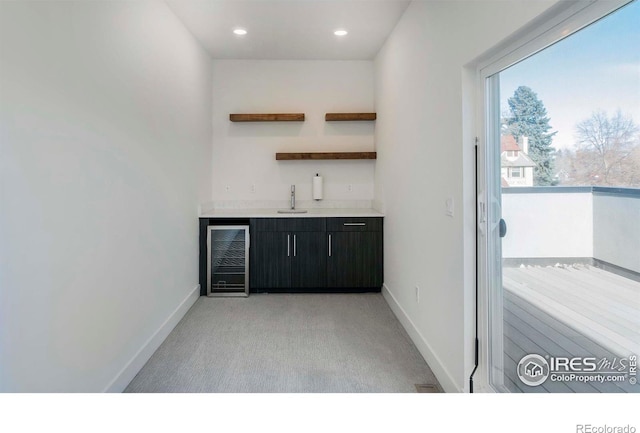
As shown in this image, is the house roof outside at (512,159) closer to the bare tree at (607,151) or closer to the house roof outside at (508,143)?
the house roof outside at (508,143)

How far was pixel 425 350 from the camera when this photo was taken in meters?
2.37

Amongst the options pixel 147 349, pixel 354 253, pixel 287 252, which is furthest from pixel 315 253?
pixel 147 349

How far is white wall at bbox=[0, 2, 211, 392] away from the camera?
1273 millimetres

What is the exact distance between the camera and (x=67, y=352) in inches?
60.8

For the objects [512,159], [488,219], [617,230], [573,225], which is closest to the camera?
[617,230]

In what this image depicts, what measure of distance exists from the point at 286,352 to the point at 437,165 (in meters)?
1.72

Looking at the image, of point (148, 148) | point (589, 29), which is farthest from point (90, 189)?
point (589, 29)

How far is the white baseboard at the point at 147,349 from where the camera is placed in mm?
1978

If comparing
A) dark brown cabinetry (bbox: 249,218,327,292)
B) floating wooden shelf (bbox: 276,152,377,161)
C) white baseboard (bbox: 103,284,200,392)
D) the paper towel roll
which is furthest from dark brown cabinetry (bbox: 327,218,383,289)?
white baseboard (bbox: 103,284,200,392)

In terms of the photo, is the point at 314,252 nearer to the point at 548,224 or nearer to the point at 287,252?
the point at 287,252

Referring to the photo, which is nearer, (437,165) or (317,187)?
(437,165)

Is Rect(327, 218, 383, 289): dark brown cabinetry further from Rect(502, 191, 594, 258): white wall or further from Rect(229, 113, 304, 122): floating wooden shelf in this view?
Rect(502, 191, 594, 258): white wall
